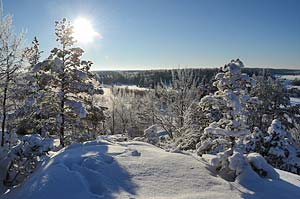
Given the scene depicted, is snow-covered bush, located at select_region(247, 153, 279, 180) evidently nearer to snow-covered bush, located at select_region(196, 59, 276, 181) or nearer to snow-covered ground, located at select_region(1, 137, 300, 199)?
snow-covered ground, located at select_region(1, 137, 300, 199)

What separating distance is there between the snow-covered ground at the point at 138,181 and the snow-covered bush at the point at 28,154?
1.63 meters

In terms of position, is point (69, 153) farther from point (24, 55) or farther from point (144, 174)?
point (24, 55)

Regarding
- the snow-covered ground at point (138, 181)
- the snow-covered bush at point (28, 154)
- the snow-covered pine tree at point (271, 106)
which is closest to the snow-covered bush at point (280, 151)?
the snow-covered ground at point (138, 181)

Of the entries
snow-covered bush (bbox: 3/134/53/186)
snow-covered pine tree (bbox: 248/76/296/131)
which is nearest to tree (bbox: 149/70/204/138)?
snow-covered pine tree (bbox: 248/76/296/131)

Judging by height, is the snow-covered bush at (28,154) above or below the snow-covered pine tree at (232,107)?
below

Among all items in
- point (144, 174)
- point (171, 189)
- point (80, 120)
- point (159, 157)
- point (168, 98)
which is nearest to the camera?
point (171, 189)

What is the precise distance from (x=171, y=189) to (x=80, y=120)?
1012 cm

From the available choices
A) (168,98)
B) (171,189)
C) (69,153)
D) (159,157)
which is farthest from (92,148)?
(168,98)

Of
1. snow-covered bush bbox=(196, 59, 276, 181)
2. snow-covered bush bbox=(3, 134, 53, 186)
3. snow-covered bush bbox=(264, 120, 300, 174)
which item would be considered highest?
snow-covered bush bbox=(196, 59, 276, 181)

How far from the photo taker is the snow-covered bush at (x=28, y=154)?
9320 millimetres

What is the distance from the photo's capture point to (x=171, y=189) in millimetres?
6371

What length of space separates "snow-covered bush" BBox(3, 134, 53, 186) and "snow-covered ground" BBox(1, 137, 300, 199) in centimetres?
163

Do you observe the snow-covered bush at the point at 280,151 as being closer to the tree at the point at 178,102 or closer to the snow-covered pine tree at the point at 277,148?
the snow-covered pine tree at the point at 277,148

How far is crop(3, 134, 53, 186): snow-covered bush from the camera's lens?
9320 mm
